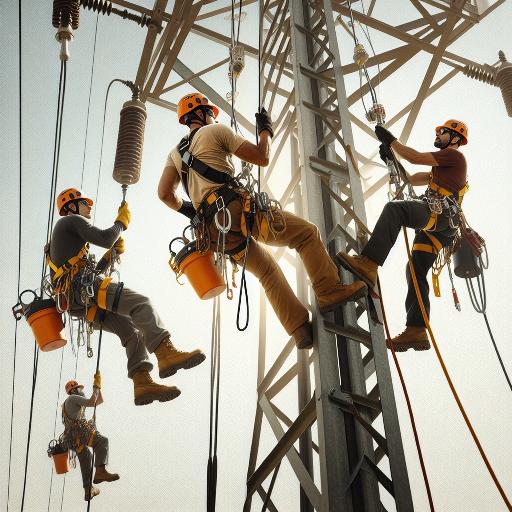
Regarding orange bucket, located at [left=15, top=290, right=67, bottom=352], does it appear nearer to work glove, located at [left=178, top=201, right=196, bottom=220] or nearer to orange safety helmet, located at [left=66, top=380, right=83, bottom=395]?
work glove, located at [left=178, top=201, right=196, bottom=220]

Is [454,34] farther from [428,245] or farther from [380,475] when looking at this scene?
[380,475]

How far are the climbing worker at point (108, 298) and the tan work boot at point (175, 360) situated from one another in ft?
0.03

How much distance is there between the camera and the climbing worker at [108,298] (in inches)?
161

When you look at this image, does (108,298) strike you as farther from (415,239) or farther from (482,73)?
(482,73)

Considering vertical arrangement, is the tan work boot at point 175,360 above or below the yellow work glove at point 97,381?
below

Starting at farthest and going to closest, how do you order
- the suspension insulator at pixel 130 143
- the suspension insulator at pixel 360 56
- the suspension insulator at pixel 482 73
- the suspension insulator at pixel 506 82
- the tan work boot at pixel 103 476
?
the suspension insulator at pixel 482 73 < the suspension insulator at pixel 506 82 < the tan work boot at pixel 103 476 < the suspension insulator at pixel 130 143 < the suspension insulator at pixel 360 56

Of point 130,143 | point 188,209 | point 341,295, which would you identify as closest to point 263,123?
point 188,209

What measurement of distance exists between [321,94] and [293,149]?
1004 millimetres

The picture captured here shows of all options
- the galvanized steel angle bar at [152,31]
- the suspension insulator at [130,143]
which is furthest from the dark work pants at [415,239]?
the galvanized steel angle bar at [152,31]

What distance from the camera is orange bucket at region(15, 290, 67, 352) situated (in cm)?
463

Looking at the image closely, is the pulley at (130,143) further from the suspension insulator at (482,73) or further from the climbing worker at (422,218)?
the suspension insulator at (482,73)

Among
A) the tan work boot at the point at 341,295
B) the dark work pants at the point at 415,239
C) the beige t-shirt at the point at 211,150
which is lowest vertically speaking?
the tan work boot at the point at 341,295

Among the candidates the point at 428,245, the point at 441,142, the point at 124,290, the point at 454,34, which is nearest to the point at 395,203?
the point at 428,245

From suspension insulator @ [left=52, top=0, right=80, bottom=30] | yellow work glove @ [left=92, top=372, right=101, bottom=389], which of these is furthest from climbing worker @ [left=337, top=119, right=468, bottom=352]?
suspension insulator @ [left=52, top=0, right=80, bottom=30]
